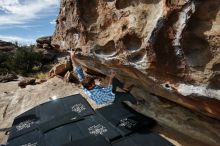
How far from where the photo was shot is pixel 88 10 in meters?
4.61

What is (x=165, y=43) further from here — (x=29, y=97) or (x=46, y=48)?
(x=46, y=48)

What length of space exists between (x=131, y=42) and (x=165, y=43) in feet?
1.86

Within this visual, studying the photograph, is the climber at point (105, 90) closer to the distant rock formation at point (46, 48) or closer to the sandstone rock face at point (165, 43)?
the sandstone rock face at point (165, 43)

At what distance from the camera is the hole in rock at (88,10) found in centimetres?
453

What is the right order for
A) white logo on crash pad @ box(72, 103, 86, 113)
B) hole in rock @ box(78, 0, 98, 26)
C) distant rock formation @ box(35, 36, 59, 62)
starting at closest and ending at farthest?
hole in rock @ box(78, 0, 98, 26) → white logo on crash pad @ box(72, 103, 86, 113) → distant rock formation @ box(35, 36, 59, 62)

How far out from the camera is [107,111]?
5430 mm

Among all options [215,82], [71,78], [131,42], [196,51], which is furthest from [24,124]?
[215,82]

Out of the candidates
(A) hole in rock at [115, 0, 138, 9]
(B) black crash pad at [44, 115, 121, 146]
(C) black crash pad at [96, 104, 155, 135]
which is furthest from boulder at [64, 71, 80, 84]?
(A) hole in rock at [115, 0, 138, 9]

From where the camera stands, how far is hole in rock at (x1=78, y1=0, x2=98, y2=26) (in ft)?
14.9

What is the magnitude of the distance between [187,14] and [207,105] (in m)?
1.09

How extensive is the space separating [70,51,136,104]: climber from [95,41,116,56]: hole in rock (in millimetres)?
639

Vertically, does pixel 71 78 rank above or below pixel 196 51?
below

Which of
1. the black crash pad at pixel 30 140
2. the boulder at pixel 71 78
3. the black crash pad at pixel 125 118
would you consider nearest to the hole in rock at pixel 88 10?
the black crash pad at pixel 125 118

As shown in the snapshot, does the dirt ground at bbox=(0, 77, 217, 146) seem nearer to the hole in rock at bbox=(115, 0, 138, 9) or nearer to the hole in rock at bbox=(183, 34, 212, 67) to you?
the hole in rock at bbox=(115, 0, 138, 9)
